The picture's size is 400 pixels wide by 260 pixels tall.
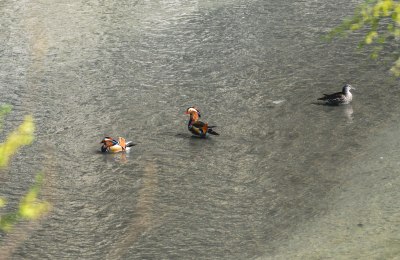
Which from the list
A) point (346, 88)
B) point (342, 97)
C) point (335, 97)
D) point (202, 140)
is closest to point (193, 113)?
point (202, 140)

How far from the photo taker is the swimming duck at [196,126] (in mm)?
15586

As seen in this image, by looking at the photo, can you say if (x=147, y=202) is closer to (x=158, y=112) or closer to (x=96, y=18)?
(x=158, y=112)

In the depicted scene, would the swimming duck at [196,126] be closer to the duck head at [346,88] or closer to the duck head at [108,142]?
the duck head at [108,142]

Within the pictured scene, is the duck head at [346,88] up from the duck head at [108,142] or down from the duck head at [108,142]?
up

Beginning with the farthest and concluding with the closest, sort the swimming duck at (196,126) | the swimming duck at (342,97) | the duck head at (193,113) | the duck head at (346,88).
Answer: the duck head at (346,88)
the swimming duck at (342,97)
the duck head at (193,113)
the swimming duck at (196,126)

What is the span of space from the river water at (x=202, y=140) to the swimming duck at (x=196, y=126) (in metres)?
0.17

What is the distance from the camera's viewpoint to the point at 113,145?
49.6 feet

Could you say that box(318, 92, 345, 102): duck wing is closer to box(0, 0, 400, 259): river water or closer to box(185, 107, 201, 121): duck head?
box(0, 0, 400, 259): river water

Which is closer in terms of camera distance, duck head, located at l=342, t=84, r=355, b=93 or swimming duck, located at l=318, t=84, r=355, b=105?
swimming duck, located at l=318, t=84, r=355, b=105

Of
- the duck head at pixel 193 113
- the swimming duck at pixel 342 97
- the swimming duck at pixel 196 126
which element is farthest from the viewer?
the swimming duck at pixel 342 97

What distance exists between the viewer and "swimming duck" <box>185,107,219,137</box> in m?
15.6

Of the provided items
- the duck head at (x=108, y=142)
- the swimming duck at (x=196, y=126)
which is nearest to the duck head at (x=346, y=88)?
the swimming duck at (x=196, y=126)

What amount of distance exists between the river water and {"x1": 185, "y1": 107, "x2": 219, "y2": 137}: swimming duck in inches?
6.7

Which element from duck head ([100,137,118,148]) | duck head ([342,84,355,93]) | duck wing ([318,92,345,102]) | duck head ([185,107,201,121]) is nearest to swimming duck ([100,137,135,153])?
duck head ([100,137,118,148])
